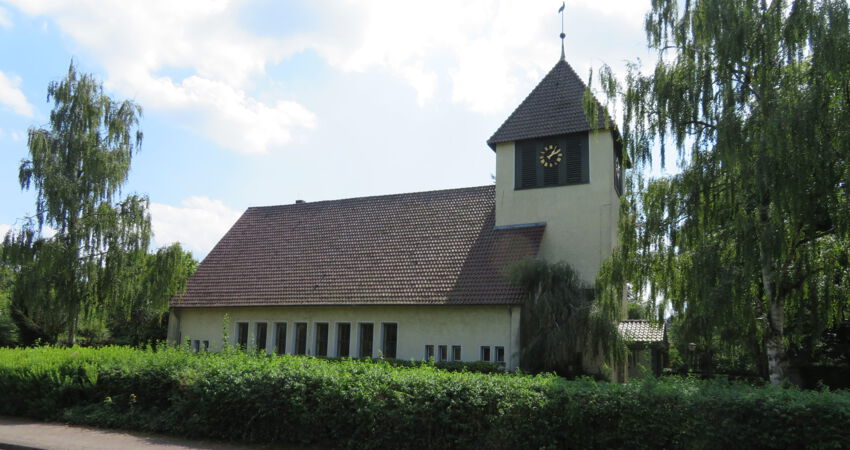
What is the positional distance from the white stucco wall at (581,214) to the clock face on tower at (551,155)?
1.04 meters

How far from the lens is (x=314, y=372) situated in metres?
11.9

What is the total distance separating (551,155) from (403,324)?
29.2 feet

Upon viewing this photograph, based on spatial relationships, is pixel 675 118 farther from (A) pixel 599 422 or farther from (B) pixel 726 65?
(A) pixel 599 422

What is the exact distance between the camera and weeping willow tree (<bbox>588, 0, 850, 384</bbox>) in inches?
499

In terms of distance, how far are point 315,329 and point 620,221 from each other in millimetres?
14189

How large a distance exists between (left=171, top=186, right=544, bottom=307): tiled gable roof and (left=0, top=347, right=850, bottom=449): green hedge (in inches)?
421

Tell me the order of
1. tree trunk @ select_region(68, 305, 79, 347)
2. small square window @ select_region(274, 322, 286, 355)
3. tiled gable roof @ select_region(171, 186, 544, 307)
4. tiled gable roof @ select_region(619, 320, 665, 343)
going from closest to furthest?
tiled gable roof @ select_region(619, 320, 665, 343)
tree trunk @ select_region(68, 305, 79, 347)
tiled gable roof @ select_region(171, 186, 544, 307)
small square window @ select_region(274, 322, 286, 355)

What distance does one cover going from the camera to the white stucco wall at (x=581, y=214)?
24.4 metres

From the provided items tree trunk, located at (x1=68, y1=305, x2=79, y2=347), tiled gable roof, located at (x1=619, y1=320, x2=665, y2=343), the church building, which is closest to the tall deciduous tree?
tree trunk, located at (x1=68, y1=305, x2=79, y2=347)

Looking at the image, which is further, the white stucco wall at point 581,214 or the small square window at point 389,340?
the small square window at point 389,340

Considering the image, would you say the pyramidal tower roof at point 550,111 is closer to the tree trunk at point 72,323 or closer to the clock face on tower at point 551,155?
the clock face on tower at point 551,155

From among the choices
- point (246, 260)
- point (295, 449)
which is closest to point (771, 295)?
point (295, 449)

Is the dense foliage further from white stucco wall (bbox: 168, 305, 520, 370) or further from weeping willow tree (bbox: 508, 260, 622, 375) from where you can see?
weeping willow tree (bbox: 508, 260, 622, 375)

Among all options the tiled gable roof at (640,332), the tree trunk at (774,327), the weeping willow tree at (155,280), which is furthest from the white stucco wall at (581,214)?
the weeping willow tree at (155,280)
